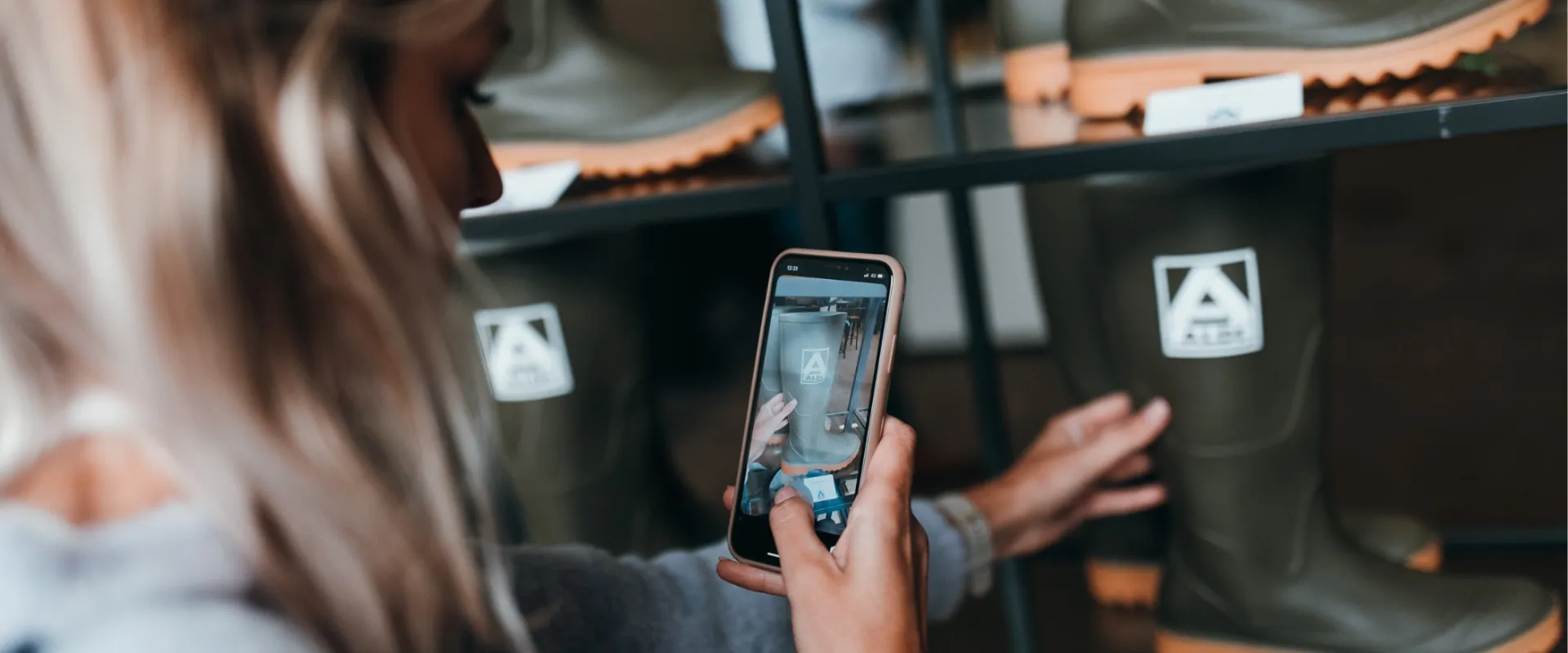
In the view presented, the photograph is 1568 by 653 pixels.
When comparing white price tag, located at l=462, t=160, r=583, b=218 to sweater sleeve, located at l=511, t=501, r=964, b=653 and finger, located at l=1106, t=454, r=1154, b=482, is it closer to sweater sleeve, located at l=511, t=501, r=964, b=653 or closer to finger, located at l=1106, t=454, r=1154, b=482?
sweater sleeve, located at l=511, t=501, r=964, b=653

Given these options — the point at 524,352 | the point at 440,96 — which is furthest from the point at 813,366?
the point at 524,352

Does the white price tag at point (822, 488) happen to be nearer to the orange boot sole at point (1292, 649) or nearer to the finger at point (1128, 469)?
the finger at point (1128, 469)

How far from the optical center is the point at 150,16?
319 millimetres

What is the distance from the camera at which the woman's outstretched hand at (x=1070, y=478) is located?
680mm

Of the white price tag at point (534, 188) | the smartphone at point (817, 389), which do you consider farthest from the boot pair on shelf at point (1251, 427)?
the white price tag at point (534, 188)

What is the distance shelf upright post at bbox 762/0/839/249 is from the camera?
2.01 feet

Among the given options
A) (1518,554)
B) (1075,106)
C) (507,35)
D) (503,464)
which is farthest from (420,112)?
(1518,554)

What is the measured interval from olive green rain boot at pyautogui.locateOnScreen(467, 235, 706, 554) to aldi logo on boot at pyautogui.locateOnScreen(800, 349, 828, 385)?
0.94 feet

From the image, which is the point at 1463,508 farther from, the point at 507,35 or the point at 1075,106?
the point at 507,35

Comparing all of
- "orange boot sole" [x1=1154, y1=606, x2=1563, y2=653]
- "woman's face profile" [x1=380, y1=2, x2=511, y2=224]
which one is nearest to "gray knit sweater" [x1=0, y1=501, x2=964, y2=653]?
"woman's face profile" [x1=380, y1=2, x2=511, y2=224]

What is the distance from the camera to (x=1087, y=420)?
714mm

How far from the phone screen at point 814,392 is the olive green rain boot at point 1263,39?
0.65ft

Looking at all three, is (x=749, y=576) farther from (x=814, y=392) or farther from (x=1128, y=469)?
(x=1128, y=469)

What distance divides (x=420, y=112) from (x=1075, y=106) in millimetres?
400
